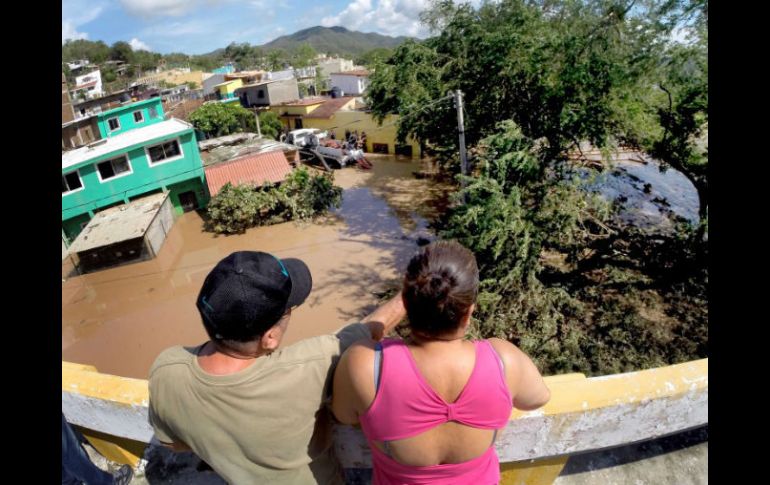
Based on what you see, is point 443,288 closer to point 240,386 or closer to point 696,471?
point 240,386

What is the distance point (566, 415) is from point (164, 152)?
19.0m

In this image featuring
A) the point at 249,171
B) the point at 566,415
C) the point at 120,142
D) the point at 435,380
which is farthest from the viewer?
the point at 249,171

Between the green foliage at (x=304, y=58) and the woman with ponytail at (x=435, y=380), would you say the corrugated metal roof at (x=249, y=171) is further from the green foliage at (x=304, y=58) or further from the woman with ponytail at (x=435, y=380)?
the green foliage at (x=304, y=58)

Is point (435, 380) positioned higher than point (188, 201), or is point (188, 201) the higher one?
point (435, 380)

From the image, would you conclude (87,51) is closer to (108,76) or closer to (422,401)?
(108,76)

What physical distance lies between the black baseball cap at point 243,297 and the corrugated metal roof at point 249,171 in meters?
17.2

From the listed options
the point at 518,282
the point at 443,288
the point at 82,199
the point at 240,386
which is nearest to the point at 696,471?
the point at 443,288

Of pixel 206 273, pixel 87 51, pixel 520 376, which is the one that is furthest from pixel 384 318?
pixel 87 51

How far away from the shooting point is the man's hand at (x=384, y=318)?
5.86 feet

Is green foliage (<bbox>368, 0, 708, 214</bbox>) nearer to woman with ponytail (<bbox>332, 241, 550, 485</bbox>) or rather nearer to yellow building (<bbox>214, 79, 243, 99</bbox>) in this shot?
woman with ponytail (<bbox>332, 241, 550, 485</bbox>)

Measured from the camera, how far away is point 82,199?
1603cm

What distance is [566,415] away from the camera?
5.91 ft

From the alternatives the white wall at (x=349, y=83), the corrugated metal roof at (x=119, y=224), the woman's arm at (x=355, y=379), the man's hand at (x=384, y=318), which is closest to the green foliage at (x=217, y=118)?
the corrugated metal roof at (x=119, y=224)
